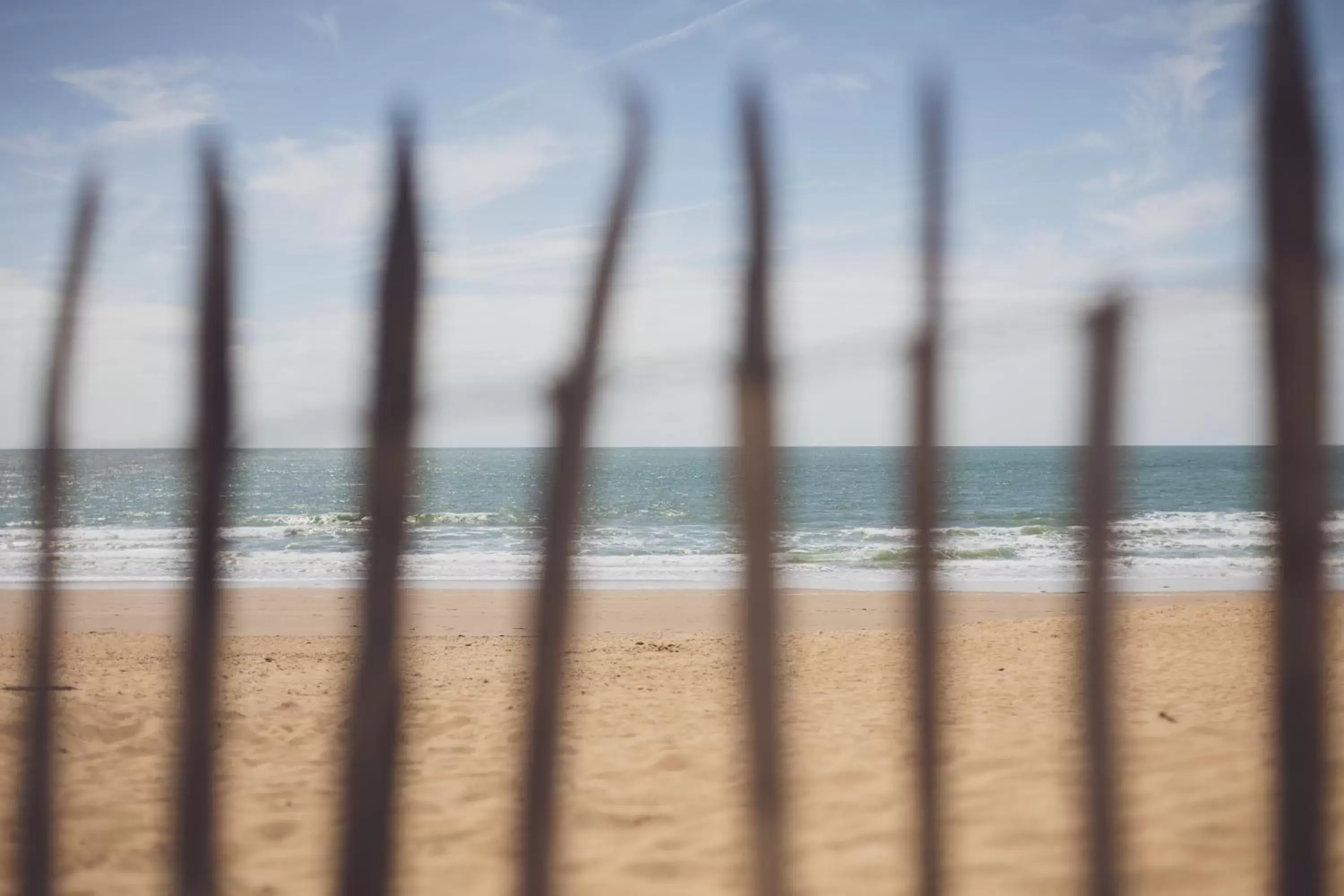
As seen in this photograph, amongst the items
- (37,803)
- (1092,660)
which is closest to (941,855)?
(1092,660)

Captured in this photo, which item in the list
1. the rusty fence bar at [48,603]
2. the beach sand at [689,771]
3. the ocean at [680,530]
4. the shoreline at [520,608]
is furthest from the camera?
the ocean at [680,530]

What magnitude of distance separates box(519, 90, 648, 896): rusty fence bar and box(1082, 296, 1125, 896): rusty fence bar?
0.88 metres

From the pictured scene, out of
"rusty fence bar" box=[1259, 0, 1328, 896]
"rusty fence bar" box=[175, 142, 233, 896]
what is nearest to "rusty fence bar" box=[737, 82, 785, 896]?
"rusty fence bar" box=[1259, 0, 1328, 896]

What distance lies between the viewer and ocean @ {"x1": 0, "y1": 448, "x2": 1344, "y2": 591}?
45.2ft

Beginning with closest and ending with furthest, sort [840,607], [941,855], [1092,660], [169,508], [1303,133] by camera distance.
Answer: [1303,133] < [1092,660] < [941,855] < [840,607] < [169,508]

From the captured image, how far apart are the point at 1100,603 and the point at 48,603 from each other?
6.76ft

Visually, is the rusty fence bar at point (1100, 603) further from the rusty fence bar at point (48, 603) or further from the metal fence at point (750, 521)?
the rusty fence bar at point (48, 603)

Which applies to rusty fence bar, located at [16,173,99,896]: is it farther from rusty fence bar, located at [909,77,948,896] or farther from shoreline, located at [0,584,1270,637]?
shoreline, located at [0,584,1270,637]

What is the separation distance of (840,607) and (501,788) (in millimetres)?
10627

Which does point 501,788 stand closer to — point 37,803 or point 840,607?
point 37,803

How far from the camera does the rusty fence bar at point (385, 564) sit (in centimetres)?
154

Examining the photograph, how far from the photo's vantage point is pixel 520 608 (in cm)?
1408

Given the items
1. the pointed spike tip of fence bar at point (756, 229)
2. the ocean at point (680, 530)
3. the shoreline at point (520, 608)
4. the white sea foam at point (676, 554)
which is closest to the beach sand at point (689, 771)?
the pointed spike tip of fence bar at point (756, 229)

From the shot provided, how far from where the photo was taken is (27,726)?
6.06ft
